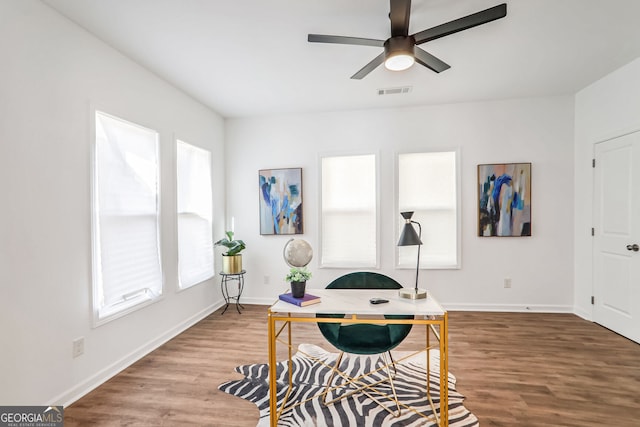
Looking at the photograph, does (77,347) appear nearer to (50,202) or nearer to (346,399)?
(50,202)

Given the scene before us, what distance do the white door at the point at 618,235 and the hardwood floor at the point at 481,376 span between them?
0.24m

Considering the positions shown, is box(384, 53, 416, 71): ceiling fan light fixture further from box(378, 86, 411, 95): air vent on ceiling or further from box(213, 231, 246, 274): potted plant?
box(213, 231, 246, 274): potted plant

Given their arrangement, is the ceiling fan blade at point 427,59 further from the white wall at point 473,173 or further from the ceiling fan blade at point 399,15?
the white wall at point 473,173

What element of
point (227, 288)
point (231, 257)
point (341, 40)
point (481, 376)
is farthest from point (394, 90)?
point (227, 288)

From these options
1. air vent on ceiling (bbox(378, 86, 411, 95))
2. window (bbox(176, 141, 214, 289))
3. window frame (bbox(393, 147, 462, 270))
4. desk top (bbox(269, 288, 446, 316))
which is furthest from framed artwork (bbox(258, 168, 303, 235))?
desk top (bbox(269, 288, 446, 316))

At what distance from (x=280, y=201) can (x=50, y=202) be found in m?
2.71

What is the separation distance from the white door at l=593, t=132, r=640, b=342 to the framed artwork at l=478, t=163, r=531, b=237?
2.29 ft

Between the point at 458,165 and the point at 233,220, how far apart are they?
11.0 ft

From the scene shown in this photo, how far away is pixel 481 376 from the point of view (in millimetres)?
2473

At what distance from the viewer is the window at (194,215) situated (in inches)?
142

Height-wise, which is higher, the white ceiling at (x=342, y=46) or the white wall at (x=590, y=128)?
the white ceiling at (x=342, y=46)

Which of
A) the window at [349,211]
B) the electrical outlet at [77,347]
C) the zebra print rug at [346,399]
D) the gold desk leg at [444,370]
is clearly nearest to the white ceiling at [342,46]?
the window at [349,211]

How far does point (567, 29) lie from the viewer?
245 cm

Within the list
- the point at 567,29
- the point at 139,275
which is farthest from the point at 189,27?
the point at 567,29
